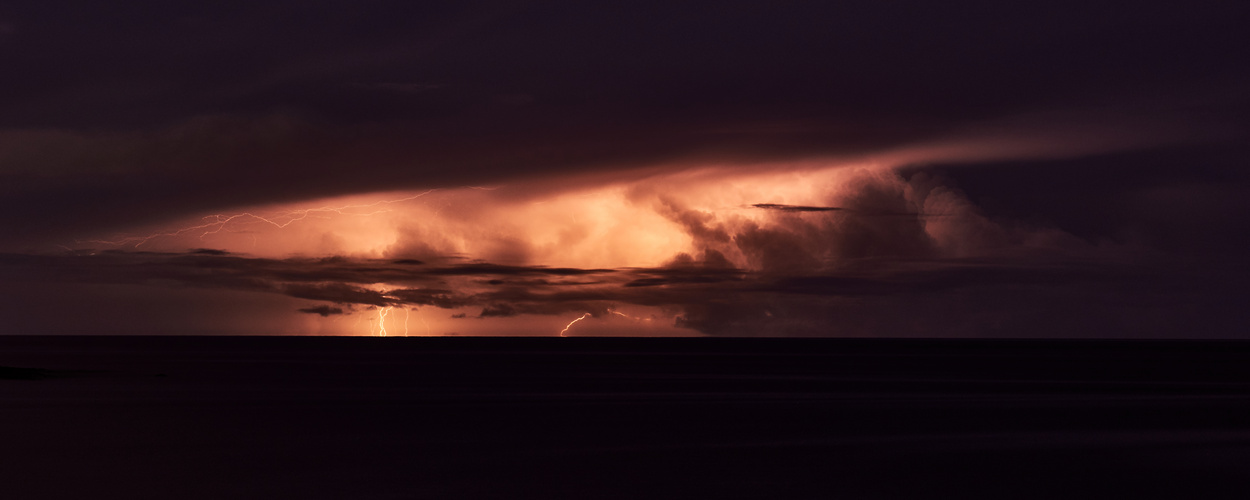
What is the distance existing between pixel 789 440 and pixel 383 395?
27698 millimetres

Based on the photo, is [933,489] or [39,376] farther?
[39,376]

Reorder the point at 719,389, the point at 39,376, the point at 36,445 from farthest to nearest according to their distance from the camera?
1. the point at 39,376
2. the point at 719,389
3. the point at 36,445

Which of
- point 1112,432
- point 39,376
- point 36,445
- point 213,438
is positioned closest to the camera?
point 36,445

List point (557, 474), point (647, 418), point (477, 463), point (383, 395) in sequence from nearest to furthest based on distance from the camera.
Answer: point (557, 474) → point (477, 463) → point (647, 418) → point (383, 395)

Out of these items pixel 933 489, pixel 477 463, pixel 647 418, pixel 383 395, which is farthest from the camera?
pixel 383 395

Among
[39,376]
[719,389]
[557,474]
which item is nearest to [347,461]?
[557,474]

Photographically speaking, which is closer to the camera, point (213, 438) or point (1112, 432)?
point (213, 438)

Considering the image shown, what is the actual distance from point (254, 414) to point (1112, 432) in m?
30.4

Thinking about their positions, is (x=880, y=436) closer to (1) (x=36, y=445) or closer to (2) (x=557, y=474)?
(2) (x=557, y=474)

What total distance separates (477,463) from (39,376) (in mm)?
50432

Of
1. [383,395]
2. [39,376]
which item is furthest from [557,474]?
[39,376]

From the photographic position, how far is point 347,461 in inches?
1155

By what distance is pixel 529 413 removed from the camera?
1786 inches

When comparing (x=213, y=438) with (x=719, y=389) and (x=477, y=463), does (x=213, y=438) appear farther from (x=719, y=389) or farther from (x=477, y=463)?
(x=719, y=389)
